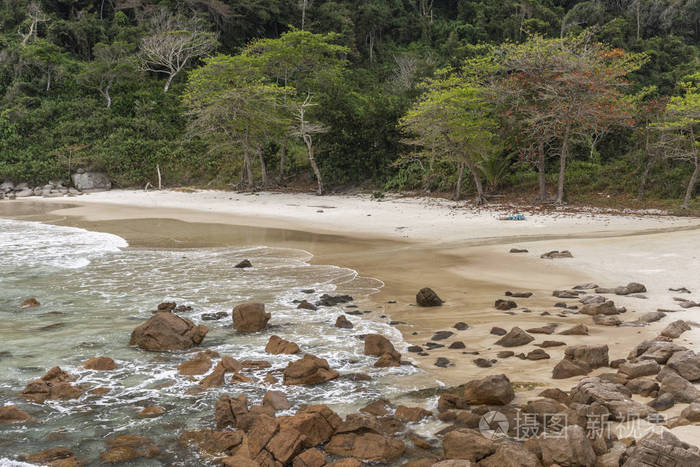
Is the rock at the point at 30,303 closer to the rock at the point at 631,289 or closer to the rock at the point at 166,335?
the rock at the point at 166,335

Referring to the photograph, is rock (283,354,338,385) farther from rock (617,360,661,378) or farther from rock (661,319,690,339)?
rock (661,319,690,339)

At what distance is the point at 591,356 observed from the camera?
4.88 m

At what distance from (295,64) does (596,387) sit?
1089 inches

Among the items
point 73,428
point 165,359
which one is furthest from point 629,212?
point 73,428

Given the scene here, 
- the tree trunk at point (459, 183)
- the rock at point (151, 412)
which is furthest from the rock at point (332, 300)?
the tree trunk at point (459, 183)

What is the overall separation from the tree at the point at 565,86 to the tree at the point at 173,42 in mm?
28037

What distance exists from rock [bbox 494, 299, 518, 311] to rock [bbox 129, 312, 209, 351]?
3.89 metres

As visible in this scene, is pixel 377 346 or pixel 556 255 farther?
pixel 556 255

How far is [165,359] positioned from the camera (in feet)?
18.9

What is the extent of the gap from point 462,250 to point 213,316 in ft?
22.2

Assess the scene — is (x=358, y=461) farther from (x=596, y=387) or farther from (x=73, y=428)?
(x=73, y=428)

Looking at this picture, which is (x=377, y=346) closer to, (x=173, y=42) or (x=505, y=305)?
(x=505, y=305)

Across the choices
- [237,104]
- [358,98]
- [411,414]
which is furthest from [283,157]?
[411,414]

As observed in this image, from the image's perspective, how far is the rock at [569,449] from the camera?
3248 mm
